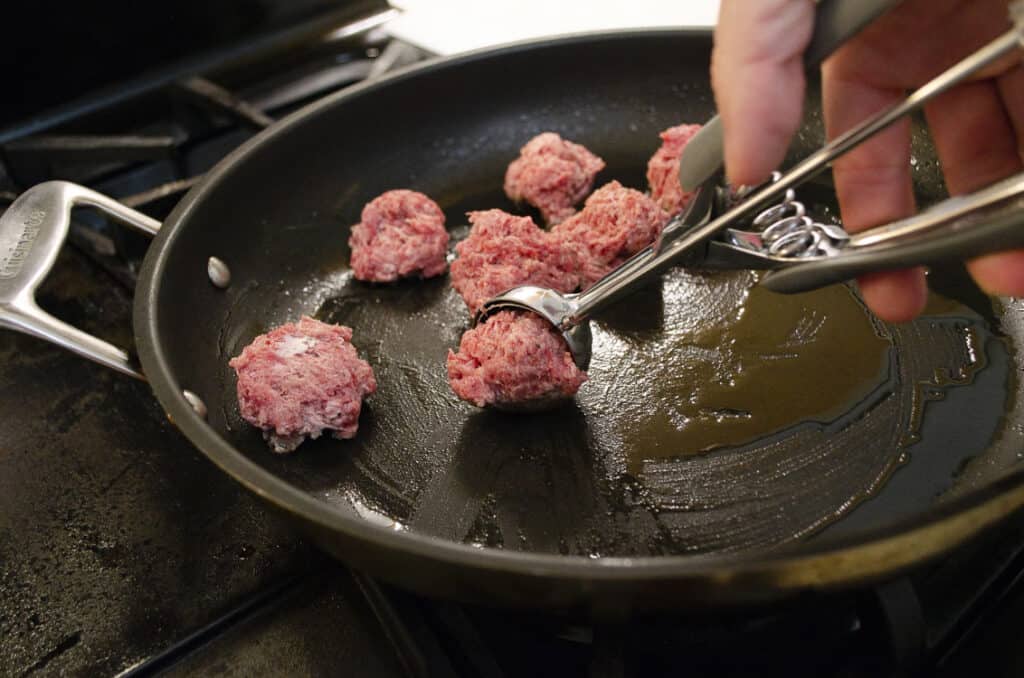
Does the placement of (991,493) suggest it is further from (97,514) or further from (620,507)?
(97,514)

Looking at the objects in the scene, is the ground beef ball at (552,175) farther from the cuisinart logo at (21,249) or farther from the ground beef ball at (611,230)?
the cuisinart logo at (21,249)

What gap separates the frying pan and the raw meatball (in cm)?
6

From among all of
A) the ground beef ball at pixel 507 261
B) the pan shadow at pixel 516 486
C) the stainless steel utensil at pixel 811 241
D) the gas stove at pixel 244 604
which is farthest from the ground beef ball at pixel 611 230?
the gas stove at pixel 244 604

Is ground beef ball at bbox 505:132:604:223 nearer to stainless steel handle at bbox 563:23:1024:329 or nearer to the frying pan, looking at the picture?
the frying pan

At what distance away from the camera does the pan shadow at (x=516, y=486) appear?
1103mm

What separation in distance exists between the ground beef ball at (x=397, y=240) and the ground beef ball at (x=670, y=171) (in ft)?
1.49

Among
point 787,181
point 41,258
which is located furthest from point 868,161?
point 41,258

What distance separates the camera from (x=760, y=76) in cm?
88

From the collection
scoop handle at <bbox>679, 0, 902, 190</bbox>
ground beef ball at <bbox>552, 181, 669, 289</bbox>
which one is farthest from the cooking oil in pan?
scoop handle at <bbox>679, 0, 902, 190</bbox>

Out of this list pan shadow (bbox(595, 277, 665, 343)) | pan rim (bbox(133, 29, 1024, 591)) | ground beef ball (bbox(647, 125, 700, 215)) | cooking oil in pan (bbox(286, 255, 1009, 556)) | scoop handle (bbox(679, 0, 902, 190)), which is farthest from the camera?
ground beef ball (bbox(647, 125, 700, 215))

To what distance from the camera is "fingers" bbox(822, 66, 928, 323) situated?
3.79ft

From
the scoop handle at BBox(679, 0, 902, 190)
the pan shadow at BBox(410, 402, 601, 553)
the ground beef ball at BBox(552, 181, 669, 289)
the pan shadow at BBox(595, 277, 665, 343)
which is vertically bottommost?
the pan shadow at BBox(410, 402, 601, 553)

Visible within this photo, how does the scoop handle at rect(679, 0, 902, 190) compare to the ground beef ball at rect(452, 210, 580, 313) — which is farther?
the ground beef ball at rect(452, 210, 580, 313)

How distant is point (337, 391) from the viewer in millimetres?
1209
